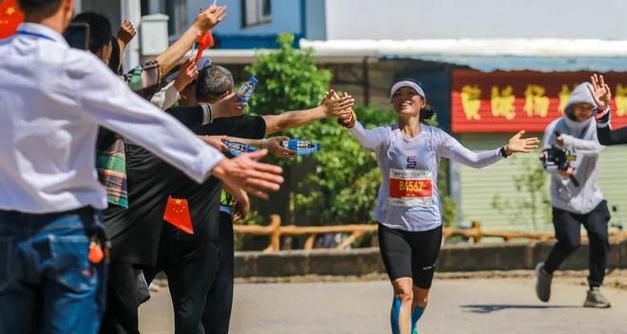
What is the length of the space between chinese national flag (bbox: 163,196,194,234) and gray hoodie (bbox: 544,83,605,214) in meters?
6.07

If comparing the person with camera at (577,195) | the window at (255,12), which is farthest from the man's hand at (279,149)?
the window at (255,12)

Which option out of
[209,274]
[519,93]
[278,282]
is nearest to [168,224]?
[209,274]

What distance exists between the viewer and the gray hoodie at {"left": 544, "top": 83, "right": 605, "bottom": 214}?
505 inches

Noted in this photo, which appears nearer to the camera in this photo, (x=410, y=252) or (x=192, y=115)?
(x=192, y=115)

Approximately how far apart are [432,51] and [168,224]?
15.8 metres

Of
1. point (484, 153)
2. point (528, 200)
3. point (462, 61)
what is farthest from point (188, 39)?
point (528, 200)

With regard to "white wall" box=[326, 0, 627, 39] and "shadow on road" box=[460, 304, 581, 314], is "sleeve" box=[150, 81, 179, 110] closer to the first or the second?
"shadow on road" box=[460, 304, 581, 314]

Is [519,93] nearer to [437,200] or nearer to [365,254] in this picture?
[365,254]

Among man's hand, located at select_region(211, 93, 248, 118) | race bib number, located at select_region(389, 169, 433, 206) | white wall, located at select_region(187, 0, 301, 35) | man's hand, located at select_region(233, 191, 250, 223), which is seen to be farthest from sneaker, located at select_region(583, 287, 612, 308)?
white wall, located at select_region(187, 0, 301, 35)

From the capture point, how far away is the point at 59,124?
4551mm

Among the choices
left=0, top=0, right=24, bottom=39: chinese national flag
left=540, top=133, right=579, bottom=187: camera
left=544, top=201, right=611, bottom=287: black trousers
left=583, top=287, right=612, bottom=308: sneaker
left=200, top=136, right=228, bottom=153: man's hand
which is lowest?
left=583, top=287, right=612, bottom=308: sneaker

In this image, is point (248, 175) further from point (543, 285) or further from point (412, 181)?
point (543, 285)

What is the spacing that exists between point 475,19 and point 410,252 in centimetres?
1494

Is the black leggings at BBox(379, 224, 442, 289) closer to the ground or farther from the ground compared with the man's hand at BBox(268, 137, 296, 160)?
closer to the ground
